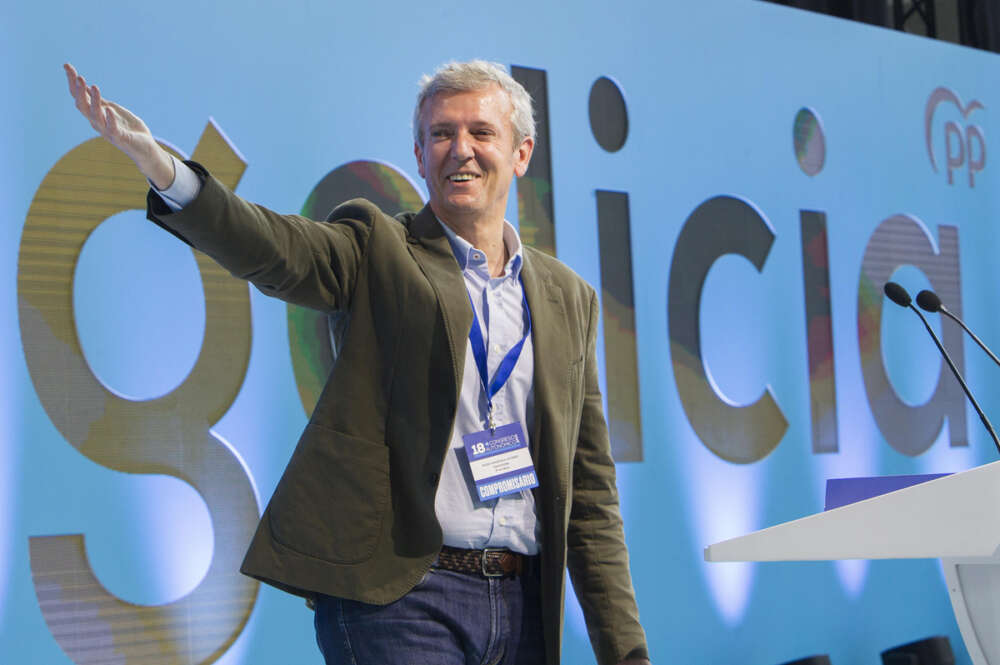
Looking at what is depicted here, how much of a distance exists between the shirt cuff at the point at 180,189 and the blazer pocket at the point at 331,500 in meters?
0.35

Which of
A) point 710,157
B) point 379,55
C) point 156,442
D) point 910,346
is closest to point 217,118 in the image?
point 379,55

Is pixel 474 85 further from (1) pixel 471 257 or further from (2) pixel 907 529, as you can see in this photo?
(2) pixel 907 529

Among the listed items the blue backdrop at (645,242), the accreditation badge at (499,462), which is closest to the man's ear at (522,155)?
the accreditation badge at (499,462)

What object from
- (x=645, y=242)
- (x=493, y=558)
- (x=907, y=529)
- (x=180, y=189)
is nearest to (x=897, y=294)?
(x=907, y=529)

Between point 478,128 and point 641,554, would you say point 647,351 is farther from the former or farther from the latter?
point 478,128

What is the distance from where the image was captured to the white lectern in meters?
1.48

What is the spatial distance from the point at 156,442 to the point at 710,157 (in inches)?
91.5

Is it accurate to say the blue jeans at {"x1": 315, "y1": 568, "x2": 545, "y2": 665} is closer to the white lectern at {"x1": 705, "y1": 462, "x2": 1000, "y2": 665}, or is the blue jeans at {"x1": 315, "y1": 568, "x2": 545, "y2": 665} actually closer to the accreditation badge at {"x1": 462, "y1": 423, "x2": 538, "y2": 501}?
the accreditation badge at {"x1": 462, "y1": 423, "x2": 538, "y2": 501}

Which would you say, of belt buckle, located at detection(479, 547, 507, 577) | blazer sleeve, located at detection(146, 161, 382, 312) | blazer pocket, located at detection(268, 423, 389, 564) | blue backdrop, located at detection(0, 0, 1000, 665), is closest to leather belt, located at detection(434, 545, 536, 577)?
belt buckle, located at detection(479, 547, 507, 577)

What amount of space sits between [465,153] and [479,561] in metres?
0.60

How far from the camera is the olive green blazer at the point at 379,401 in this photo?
1509mm

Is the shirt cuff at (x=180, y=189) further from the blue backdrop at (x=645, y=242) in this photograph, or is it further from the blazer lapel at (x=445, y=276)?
the blue backdrop at (x=645, y=242)

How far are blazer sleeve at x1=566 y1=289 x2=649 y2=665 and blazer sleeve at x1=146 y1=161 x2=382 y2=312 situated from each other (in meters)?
0.43

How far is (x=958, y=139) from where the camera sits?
17.0 feet
